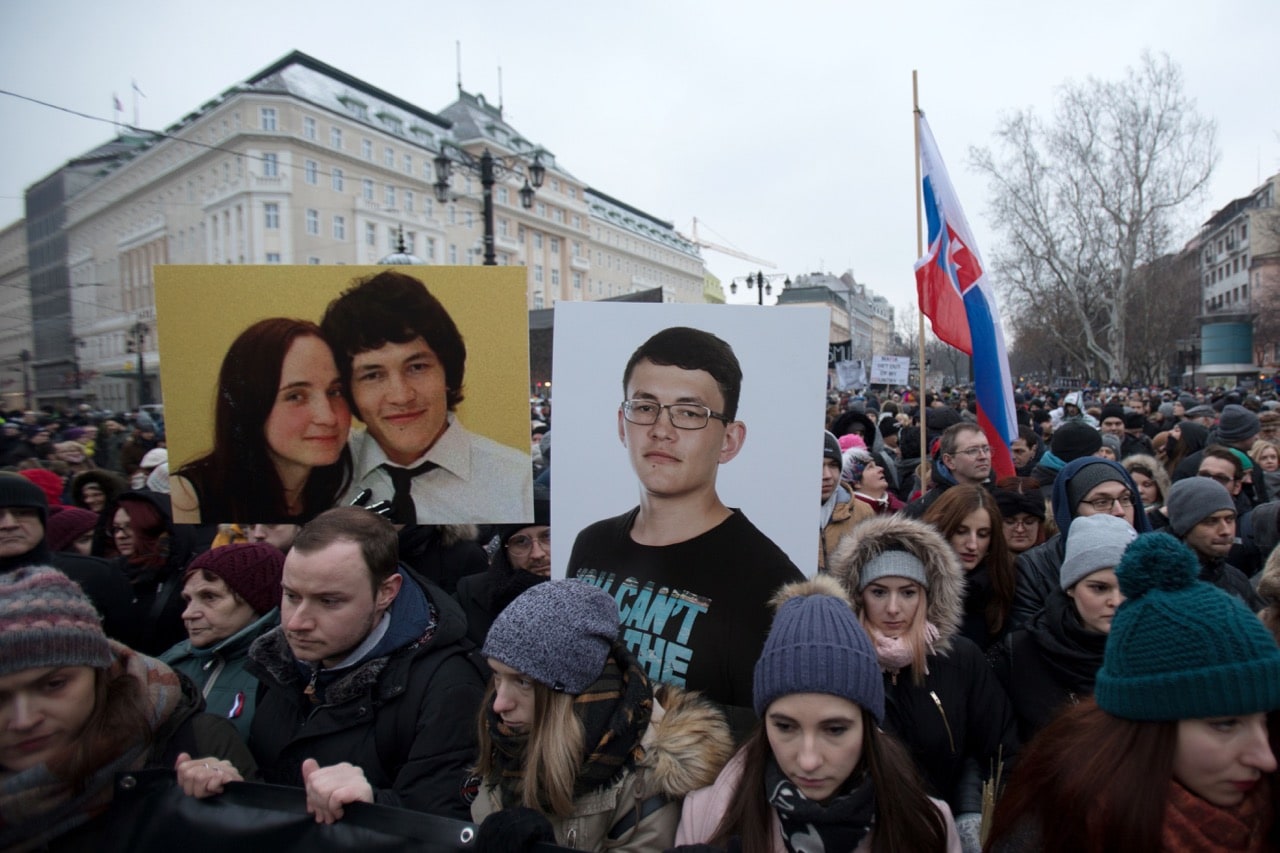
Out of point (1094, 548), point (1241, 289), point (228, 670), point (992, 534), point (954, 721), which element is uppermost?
point (1241, 289)

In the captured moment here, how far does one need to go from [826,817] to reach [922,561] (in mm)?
1070

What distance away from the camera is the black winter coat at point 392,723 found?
6.15 feet

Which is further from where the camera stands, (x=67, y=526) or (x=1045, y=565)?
(x=67, y=526)

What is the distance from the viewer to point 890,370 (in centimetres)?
1567

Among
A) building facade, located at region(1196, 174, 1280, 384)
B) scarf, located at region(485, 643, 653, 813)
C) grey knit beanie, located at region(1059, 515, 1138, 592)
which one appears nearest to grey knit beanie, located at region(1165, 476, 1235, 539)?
grey knit beanie, located at region(1059, 515, 1138, 592)

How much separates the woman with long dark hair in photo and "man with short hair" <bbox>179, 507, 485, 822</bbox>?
2.17 ft

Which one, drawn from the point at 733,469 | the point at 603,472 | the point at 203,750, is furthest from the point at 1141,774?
the point at 203,750

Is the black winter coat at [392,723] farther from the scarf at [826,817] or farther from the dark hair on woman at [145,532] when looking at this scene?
the dark hair on woman at [145,532]

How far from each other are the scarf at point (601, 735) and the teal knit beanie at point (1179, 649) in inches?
38.8

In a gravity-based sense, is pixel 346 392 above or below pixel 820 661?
above

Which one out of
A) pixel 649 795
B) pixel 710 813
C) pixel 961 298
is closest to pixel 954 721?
pixel 710 813

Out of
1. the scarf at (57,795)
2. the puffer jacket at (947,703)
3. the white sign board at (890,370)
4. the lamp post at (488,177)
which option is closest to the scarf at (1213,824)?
the puffer jacket at (947,703)

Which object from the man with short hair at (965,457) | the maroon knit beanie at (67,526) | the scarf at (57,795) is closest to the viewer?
the scarf at (57,795)

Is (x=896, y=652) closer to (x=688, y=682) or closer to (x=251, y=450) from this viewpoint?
(x=688, y=682)
